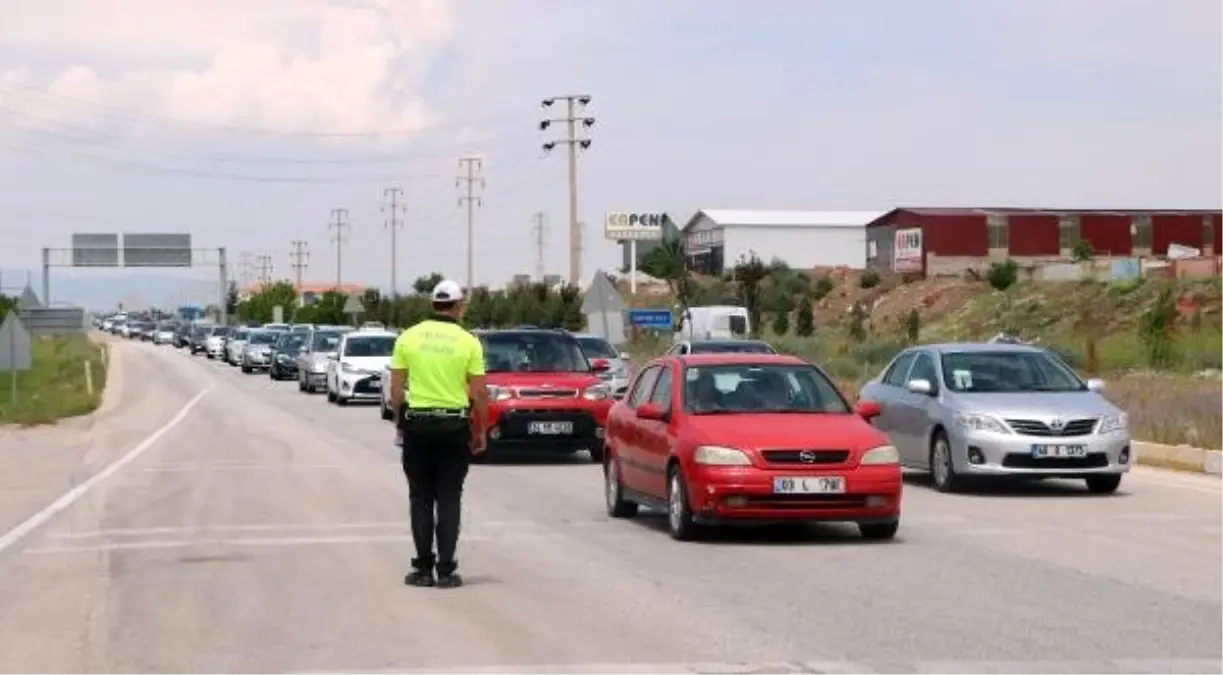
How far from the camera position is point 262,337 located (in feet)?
235

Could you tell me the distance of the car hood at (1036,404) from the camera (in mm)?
19922

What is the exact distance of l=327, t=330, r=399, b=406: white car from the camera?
43.1 meters

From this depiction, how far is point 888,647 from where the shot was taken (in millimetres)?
10273

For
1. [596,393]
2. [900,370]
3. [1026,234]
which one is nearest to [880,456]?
[900,370]

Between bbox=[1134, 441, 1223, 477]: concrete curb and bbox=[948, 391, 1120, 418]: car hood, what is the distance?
254cm

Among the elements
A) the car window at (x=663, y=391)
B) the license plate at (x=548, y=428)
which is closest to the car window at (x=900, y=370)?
the license plate at (x=548, y=428)

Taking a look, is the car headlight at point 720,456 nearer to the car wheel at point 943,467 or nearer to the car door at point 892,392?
the car wheel at point 943,467

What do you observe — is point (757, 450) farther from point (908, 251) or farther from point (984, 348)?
point (908, 251)

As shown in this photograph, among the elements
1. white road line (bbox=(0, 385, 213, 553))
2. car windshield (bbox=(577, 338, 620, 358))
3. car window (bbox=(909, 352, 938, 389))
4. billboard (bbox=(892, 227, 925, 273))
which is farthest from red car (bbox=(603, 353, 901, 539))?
billboard (bbox=(892, 227, 925, 273))

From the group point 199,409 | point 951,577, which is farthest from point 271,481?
point 199,409

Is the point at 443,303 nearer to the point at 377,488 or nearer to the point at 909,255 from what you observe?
the point at 377,488

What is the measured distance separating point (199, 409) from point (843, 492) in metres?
29.4

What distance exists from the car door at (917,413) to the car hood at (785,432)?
17.9 ft

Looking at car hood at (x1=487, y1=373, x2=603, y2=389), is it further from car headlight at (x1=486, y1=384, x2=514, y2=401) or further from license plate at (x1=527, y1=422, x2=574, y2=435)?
license plate at (x1=527, y1=422, x2=574, y2=435)
